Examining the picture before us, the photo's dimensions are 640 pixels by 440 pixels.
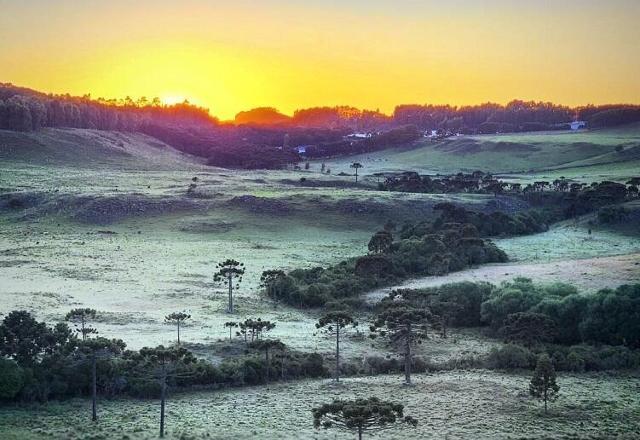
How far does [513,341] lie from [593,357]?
21.1ft

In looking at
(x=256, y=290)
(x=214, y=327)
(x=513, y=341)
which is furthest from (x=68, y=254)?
(x=513, y=341)

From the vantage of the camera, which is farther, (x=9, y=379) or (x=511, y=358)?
(x=511, y=358)

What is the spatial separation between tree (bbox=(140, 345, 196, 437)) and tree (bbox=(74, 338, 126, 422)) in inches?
79.6

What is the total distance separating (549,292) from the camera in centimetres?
6438

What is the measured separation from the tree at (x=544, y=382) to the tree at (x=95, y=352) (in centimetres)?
2586

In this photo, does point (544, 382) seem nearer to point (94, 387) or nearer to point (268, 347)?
point (268, 347)

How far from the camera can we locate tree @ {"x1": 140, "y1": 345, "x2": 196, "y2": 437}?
37.3 meters

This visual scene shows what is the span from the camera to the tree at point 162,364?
37.3 m

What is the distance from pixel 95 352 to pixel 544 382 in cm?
2700

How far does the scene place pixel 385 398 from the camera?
43.2 meters

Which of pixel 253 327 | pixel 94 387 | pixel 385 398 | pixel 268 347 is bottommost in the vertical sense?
pixel 385 398

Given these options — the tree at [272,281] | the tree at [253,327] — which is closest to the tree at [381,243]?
the tree at [272,281]

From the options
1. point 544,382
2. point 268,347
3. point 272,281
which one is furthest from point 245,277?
point 544,382

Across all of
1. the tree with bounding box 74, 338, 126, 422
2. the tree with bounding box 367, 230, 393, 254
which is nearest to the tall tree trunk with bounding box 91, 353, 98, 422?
the tree with bounding box 74, 338, 126, 422
